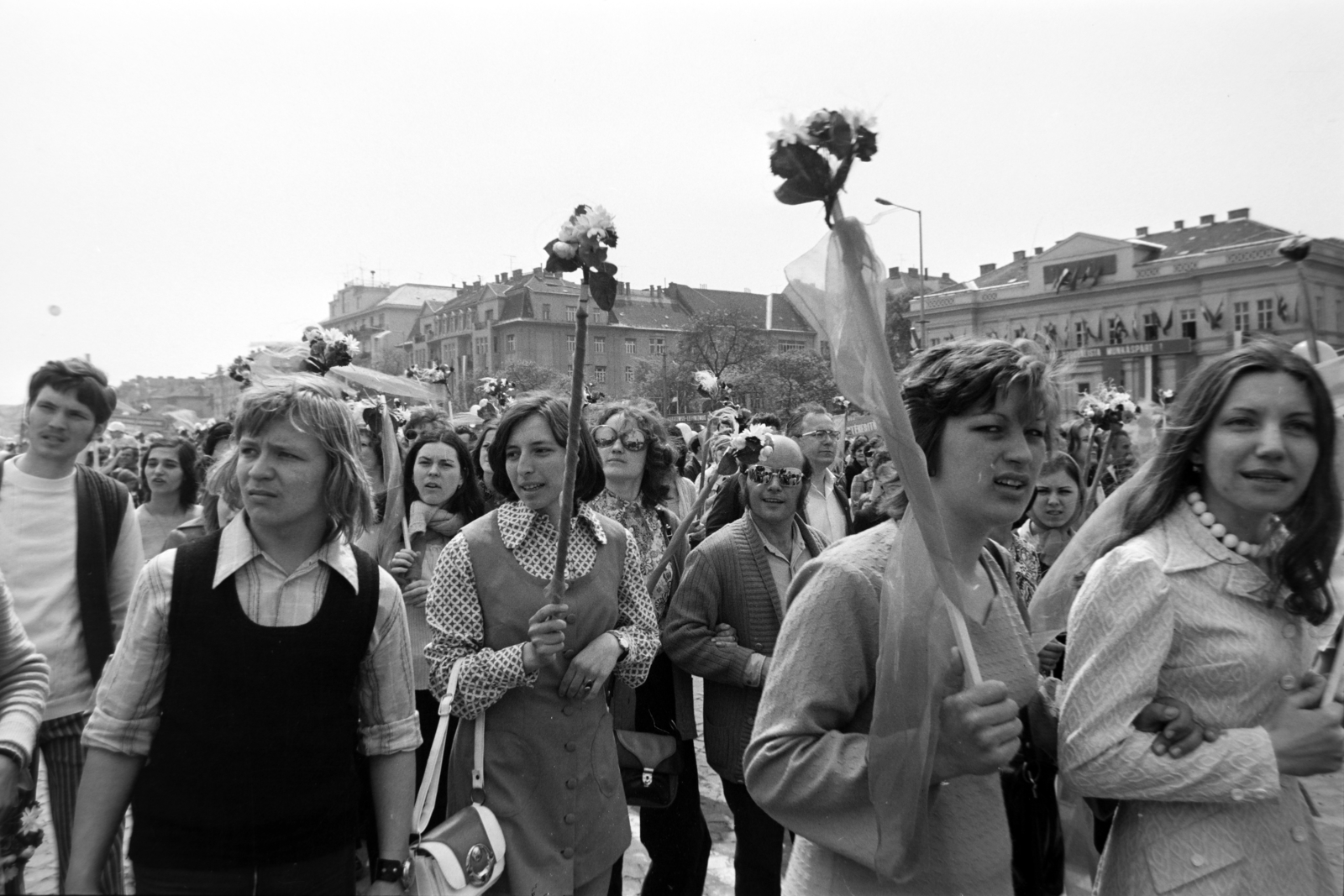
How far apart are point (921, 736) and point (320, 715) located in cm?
131

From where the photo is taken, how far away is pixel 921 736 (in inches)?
68.1

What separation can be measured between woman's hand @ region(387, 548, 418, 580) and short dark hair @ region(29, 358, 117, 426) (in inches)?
50.8

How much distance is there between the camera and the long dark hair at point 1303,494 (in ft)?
6.97

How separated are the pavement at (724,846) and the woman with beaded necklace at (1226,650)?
18 centimetres

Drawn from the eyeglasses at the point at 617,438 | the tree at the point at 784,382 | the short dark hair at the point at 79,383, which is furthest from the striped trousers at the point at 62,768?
the tree at the point at 784,382

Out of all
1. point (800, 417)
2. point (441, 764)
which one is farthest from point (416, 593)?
point (800, 417)

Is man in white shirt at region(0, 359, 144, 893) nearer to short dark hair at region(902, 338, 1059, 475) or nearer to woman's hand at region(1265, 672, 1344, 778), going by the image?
short dark hair at region(902, 338, 1059, 475)

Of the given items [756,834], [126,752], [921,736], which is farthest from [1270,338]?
[126,752]

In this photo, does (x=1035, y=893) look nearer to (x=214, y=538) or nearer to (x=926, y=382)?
(x=926, y=382)

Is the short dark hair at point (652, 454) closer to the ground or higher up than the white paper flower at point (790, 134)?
closer to the ground

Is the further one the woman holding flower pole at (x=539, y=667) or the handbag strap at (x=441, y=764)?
the woman holding flower pole at (x=539, y=667)

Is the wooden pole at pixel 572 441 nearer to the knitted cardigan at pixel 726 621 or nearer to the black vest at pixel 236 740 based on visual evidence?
the black vest at pixel 236 740

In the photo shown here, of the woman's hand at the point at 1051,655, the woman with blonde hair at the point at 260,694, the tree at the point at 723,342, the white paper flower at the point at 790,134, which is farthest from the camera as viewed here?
the tree at the point at 723,342

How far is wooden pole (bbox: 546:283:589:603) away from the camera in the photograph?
223cm
